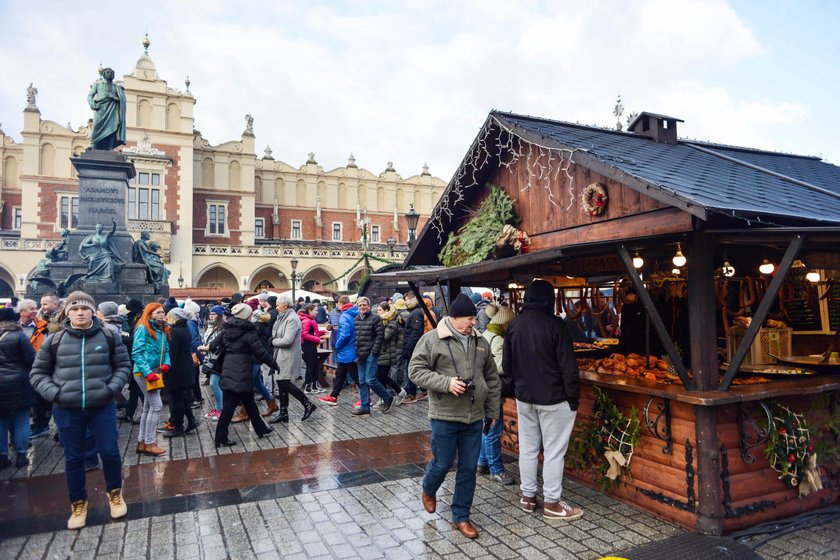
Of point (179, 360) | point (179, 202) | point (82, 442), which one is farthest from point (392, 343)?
point (179, 202)

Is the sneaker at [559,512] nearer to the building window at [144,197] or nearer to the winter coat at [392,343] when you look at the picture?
the winter coat at [392,343]

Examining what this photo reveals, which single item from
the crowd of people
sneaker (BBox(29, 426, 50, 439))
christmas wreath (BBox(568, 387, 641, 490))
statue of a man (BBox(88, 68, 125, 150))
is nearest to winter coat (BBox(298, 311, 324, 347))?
the crowd of people

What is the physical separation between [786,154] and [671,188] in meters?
5.30

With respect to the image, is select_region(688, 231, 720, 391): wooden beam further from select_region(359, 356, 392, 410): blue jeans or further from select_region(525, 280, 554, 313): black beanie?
select_region(359, 356, 392, 410): blue jeans

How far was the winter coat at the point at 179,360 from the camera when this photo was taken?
6.95 metres

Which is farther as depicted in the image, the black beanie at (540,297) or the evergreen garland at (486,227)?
the evergreen garland at (486,227)

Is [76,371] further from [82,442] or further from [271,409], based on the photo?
[271,409]

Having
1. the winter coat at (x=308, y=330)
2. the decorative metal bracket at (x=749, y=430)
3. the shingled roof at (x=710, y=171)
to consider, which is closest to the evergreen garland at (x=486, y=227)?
the shingled roof at (x=710, y=171)

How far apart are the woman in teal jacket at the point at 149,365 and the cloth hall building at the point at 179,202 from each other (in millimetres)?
25946

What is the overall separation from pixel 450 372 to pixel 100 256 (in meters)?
10.6

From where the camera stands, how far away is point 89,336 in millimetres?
4473

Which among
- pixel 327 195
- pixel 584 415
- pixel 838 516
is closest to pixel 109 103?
pixel 584 415

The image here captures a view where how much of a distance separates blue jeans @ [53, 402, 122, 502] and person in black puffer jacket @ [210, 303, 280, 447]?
206 centimetres

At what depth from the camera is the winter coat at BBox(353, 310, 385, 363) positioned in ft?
27.9
